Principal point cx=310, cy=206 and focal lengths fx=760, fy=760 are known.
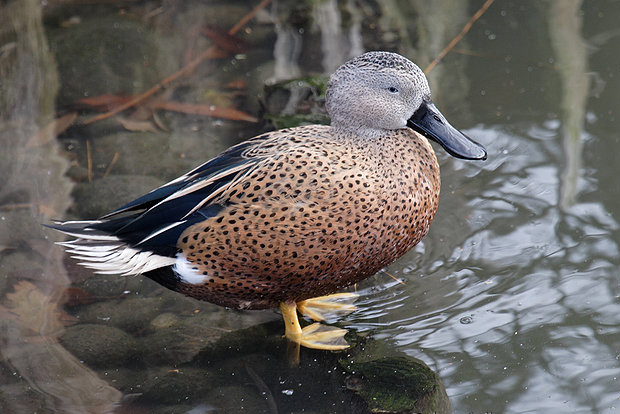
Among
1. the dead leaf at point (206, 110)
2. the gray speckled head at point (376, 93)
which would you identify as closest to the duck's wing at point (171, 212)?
the gray speckled head at point (376, 93)

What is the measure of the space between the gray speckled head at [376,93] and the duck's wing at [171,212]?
0.34 m

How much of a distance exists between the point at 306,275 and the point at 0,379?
1.46 meters

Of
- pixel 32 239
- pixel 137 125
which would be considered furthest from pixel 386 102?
pixel 137 125

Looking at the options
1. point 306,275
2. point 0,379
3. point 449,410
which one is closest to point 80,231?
point 0,379

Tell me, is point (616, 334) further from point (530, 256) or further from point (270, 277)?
point (270, 277)

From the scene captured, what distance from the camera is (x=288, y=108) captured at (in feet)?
16.2

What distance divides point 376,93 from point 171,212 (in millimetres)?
1038

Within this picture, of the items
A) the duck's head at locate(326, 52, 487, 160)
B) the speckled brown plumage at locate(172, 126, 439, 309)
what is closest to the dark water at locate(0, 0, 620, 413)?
the speckled brown plumage at locate(172, 126, 439, 309)

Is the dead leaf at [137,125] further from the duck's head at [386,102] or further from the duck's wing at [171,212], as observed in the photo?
the duck's head at [386,102]

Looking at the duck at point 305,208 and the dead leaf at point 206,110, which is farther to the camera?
the dead leaf at point 206,110

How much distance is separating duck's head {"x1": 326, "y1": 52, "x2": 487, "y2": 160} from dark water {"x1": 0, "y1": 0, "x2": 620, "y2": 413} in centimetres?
78

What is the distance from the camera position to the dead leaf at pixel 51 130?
17.0ft

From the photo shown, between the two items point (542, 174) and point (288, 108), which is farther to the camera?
point (288, 108)

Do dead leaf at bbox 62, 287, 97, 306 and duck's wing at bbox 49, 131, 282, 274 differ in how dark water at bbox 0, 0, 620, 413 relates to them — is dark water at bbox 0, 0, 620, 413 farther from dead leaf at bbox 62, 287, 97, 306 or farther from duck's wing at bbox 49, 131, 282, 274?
duck's wing at bbox 49, 131, 282, 274
